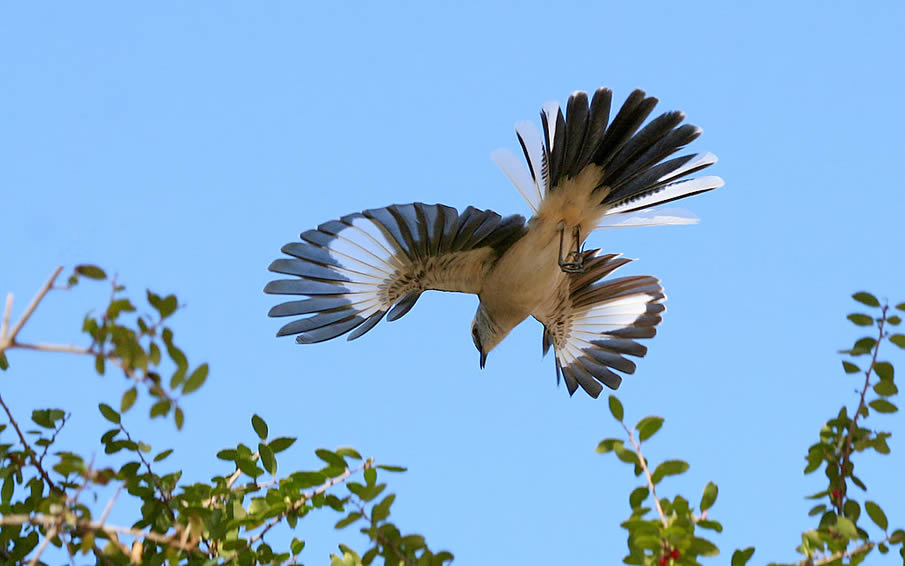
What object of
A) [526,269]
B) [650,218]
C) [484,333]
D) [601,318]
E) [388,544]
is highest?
[650,218]

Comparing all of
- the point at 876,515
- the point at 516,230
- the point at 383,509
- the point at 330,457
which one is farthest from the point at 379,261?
the point at 876,515

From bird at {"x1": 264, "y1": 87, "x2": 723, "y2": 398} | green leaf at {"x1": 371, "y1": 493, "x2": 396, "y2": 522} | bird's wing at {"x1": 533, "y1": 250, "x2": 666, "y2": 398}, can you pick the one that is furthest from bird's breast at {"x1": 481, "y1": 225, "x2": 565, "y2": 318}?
green leaf at {"x1": 371, "y1": 493, "x2": 396, "y2": 522}

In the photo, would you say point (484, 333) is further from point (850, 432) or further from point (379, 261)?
point (850, 432)

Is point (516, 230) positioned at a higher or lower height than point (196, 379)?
higher

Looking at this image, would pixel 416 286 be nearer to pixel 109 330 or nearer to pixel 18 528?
pixel 18 528

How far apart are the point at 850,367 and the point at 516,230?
2.41 metres

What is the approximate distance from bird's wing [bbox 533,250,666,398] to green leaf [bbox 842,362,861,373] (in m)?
2.94

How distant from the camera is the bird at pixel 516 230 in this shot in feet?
15.4

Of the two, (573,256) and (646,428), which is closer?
(646,428)

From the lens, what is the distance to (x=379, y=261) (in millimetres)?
4871

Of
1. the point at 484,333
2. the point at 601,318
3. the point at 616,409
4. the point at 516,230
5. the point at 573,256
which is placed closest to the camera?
the point at 616,409

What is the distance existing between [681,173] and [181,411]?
368 cm

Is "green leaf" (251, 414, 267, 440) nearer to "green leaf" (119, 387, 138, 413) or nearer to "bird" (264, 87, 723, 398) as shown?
"green leaf" (119, 387, 138, 413)

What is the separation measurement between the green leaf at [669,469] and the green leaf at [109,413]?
1362 millimetres
